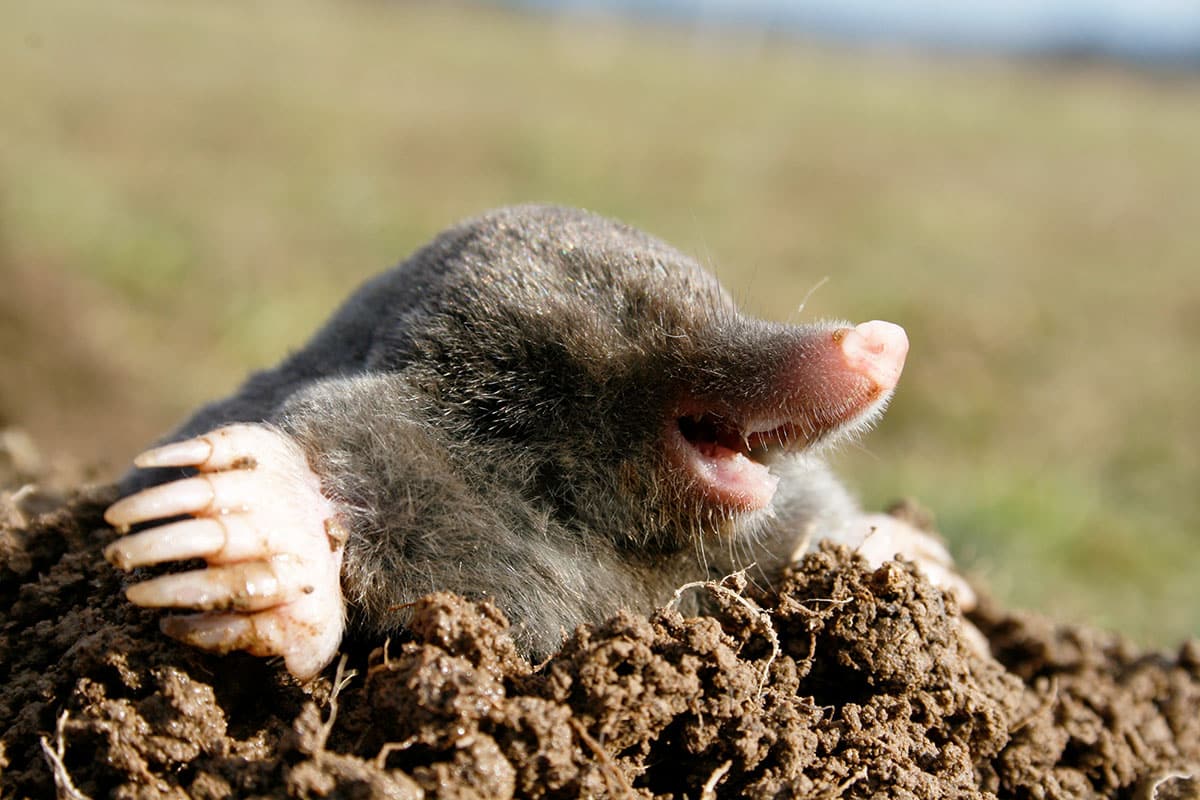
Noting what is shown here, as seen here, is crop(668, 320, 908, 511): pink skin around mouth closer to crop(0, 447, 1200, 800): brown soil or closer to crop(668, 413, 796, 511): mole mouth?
crop(668, 413, 796, 511): mole mouth

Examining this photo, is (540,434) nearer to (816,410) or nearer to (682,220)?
(816,410)

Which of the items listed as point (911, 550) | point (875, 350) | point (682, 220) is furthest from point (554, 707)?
point (682, 220)

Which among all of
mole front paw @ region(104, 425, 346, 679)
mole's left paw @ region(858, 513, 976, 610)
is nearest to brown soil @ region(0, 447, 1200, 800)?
mole front paw @ region(104, 425, 346, 679)

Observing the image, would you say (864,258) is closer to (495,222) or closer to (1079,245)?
(1079,245)

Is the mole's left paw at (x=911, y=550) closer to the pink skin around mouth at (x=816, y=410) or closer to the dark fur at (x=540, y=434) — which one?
the dark fur at (x=540, y=434)

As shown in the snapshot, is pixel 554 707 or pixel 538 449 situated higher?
pixel 538 449

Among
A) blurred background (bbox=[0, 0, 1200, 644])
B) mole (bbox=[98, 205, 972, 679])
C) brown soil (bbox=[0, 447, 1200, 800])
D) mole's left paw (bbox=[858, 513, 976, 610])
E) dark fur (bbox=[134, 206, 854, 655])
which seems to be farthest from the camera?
blurred background (bbox=[0, 0, 1200, 644])
